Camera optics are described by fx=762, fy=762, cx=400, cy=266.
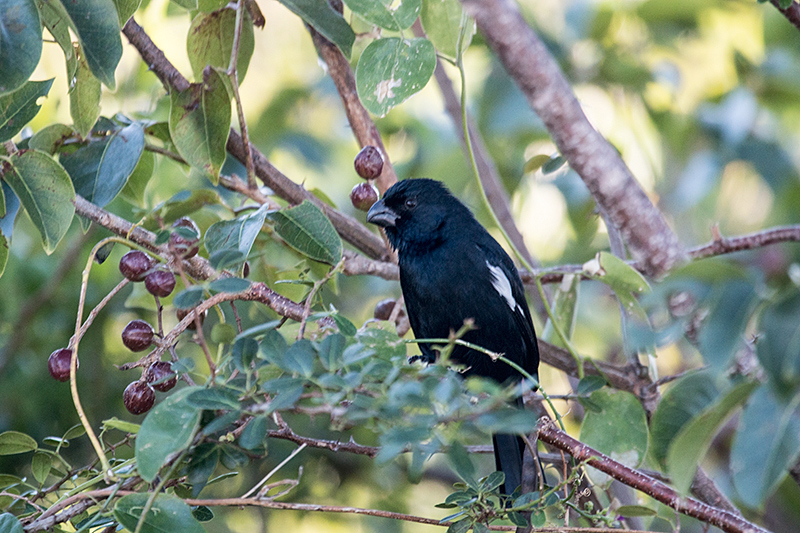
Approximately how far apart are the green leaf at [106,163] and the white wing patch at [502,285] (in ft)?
5.14

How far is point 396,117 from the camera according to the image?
4656 mm

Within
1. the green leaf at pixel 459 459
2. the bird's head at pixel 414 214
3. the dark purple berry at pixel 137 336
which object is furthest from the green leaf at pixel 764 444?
the bird's head at pixel 414 214

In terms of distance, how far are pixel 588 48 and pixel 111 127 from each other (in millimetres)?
2886

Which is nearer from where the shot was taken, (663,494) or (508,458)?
(663,494)

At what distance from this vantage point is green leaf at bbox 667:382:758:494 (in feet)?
3.71

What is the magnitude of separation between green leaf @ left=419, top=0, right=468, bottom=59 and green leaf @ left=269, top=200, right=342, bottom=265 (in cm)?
68

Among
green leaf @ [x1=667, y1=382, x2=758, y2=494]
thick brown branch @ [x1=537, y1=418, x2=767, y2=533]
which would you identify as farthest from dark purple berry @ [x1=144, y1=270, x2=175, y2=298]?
green leaf @ [x1=667, y1=382, x2=758, y2=494]

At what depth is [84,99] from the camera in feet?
7.12

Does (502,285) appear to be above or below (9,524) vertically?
above

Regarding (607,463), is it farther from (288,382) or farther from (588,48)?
(588,48)

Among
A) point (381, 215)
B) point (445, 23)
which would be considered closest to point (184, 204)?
point (381, 215)

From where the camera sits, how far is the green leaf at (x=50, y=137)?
2.34m

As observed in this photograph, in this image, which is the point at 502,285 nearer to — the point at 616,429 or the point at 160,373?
the point at 616,429

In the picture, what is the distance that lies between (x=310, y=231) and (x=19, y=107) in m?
0.79
